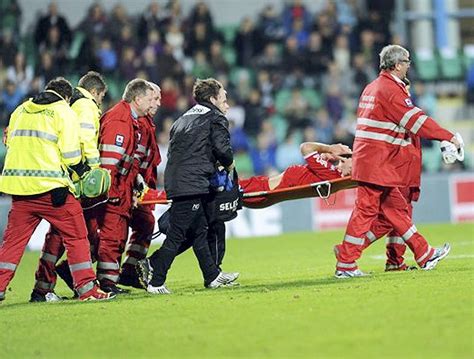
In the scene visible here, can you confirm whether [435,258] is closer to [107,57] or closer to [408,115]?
[408,115]

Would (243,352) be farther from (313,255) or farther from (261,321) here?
(313,255)

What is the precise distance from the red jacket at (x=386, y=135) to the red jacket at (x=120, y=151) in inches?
86.3

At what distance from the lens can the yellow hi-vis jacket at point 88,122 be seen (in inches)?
420

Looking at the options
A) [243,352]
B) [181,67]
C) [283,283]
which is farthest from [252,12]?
[243,352]

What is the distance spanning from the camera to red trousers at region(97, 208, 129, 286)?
11.4 meters

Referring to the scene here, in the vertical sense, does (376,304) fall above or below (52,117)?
below

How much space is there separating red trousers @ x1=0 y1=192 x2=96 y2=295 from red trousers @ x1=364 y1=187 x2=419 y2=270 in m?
3.00

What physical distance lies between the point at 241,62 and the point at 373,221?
42.2ft

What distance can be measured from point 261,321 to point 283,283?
2.95 meters

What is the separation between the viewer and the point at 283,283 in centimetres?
1167

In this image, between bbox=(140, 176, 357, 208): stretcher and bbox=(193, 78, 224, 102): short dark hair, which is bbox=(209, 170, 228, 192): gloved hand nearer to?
bbox=(193, 78, 224, 102): short dark hair

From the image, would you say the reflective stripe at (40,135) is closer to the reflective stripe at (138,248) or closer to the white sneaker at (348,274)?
the reflective stripe at (138,248)

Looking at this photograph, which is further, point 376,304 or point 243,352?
point 376,304

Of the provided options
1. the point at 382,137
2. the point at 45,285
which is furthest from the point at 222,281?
the point at 382,137
